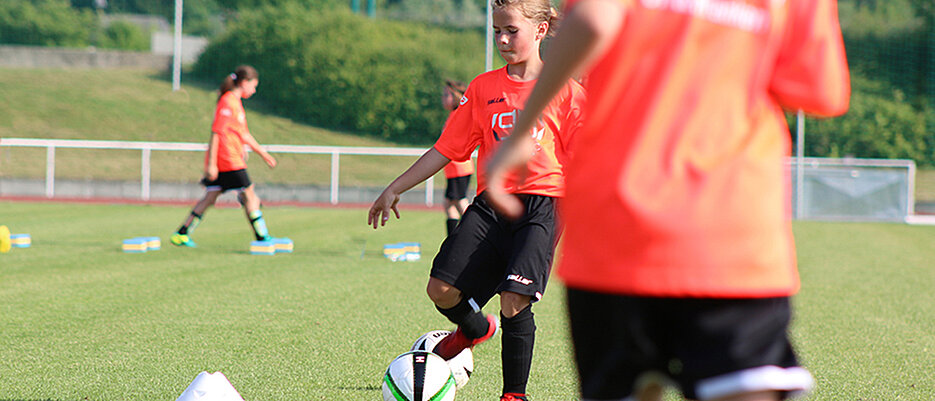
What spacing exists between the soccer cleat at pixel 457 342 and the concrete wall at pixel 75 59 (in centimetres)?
3567

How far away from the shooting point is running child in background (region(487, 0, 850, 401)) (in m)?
1.69

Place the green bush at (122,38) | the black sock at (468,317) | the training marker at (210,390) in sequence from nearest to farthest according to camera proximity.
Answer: the training marker at (210,390)
the black sock at (468,317)
the green bush at (122,38)

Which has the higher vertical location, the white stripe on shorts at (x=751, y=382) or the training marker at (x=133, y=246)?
the white stripe on shorts at (x=751, y=382)

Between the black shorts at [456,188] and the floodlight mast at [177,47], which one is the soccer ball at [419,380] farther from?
the floodlight mast at [177,47]

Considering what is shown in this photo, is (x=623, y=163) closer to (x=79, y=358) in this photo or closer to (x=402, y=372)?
(x=402, y=372)

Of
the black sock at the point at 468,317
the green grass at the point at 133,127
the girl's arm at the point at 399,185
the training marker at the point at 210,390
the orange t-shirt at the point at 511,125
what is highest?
the orange t-shirt at the point at 511,125

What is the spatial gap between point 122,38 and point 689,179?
51.5m

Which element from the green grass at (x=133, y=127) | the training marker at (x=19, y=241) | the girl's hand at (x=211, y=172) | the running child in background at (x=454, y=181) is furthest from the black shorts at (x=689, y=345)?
the green grass at (x=133, y=127)

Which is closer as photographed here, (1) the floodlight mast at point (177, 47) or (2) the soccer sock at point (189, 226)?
(2) the soccer sock at point (189, 226)

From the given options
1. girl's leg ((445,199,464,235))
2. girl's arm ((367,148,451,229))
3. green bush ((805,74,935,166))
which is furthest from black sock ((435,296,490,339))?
green bush ((805,74,935,166))

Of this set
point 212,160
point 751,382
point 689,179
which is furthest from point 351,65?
point 751,382

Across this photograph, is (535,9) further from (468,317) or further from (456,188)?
(456,188)

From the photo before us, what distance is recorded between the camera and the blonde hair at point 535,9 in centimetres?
384

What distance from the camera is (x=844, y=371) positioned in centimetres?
481
